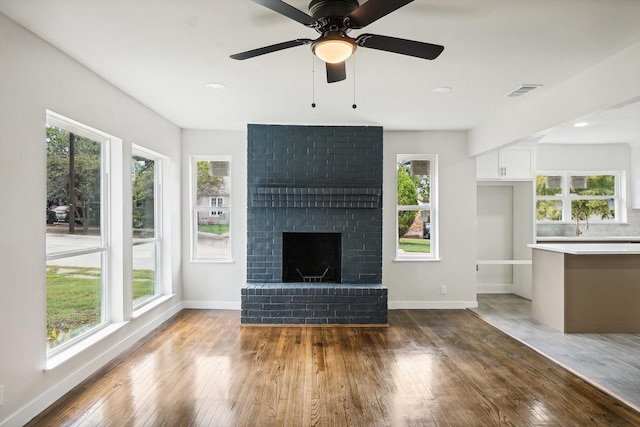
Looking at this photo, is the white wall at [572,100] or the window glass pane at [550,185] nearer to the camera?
the white wall at [572,100]

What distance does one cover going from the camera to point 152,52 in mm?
3010

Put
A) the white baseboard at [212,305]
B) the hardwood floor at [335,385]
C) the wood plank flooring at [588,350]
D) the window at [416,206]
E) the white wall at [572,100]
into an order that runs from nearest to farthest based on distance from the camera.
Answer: the hardwood floor at [335,385] → the white wall at [572,100] → the wood plank flooring at [588,350] → the white baseboard at [212,305] → the window at [416,206]

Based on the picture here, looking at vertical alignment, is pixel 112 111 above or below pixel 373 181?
above

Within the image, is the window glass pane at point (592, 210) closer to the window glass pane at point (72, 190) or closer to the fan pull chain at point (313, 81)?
the fan pull chain at point (313, 81)

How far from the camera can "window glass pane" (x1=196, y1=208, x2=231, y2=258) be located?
5859 millimetres

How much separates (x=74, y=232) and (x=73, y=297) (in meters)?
0.55

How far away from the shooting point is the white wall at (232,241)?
5.79 meters

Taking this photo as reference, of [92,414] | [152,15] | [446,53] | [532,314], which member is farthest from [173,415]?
[532,314]

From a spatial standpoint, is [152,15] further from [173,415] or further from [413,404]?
[413,404]

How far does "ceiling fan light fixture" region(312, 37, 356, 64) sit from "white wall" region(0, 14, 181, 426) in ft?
6.40

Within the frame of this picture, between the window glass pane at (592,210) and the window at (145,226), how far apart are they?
22.1 feet

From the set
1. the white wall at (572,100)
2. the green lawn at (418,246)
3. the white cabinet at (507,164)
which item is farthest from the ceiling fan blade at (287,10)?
the white cabinet at (507,164)

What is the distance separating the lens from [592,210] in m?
6.97

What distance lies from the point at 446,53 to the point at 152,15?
6.71 ft
